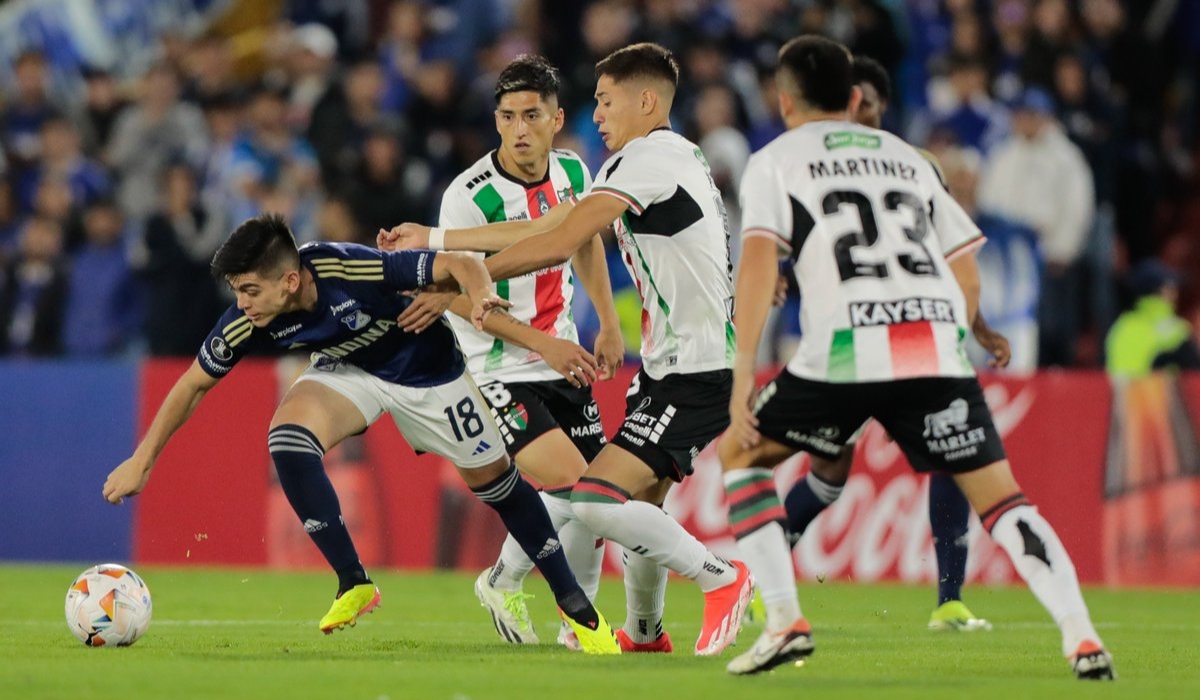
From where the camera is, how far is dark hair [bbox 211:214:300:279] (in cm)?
808

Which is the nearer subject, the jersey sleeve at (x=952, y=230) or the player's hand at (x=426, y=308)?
the jersey sleeve at (x=952, y=230)

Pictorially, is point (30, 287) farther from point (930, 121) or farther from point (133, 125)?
point (930, 121)

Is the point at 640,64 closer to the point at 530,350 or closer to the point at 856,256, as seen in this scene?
the point at 530,350

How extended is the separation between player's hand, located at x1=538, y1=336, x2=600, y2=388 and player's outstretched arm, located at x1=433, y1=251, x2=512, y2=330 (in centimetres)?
32

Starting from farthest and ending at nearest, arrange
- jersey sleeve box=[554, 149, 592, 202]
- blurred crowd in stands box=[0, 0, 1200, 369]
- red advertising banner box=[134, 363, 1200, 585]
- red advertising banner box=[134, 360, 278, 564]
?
blurred crowd in stands box=[0, 0, 1200, 369] → red advertising banner box=[134, 360, 278, 564] → red advertising banner box=[134, 363, 1200, 585] → jersey sleeve box=[554, 149, 592, 202]

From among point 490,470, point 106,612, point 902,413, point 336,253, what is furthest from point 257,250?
point 902,413

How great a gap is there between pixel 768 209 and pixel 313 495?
262 centimetres

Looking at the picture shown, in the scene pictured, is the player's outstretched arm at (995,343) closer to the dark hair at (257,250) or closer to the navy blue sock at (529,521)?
the navy blue sock at (529,521)

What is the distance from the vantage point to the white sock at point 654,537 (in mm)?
7930

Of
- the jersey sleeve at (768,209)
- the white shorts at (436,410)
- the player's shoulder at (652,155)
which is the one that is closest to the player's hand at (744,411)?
the jersey sleeve at (768,209)

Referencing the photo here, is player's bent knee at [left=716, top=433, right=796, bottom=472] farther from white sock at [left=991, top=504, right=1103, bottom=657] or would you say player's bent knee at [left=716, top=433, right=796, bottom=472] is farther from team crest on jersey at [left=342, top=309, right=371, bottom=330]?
team crest on jersey at [left=342, top=309, right=371, bottom=330]

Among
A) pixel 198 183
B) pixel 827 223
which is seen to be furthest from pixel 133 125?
pixel 827 223

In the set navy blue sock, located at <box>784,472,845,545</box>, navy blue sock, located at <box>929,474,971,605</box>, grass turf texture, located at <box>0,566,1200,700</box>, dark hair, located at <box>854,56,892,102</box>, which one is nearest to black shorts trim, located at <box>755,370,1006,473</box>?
grass turf texture, located at <box>0,566,1200,700</box>

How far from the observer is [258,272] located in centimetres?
812
